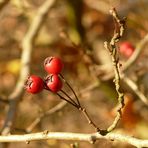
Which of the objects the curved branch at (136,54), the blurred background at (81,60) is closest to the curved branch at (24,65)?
the blurred background at (81,60)

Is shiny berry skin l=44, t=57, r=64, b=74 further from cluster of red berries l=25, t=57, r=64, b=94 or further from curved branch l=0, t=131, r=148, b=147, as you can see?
curved branch l=0, t=131, r=148, b=147

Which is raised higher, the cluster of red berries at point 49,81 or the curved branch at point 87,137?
the cluster of red berries at point 49,81

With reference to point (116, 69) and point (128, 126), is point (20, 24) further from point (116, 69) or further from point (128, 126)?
point (116, 69)

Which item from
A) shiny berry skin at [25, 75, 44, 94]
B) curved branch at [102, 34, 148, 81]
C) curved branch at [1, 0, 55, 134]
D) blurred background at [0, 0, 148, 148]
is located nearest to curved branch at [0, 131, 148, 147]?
shiny berry skin at [25, 75, 44, 94]

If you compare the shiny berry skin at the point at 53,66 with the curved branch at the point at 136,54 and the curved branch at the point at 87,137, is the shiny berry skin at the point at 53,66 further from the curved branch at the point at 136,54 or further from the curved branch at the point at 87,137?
the curved branch at the point at 136,54

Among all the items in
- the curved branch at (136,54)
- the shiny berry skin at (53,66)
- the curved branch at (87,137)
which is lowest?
the curved branch at (87,137)

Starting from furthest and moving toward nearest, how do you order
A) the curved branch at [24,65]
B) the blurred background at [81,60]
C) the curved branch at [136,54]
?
the blurred background at [81,60], the curved branch at [136,54], the curved branch at [24,65]
